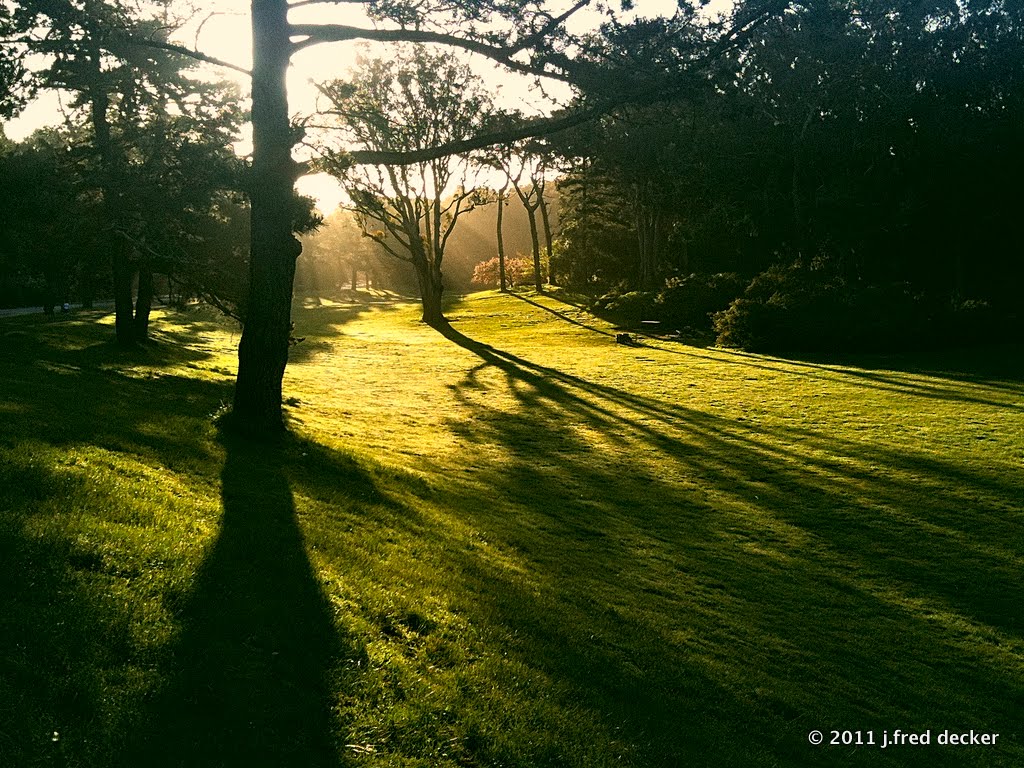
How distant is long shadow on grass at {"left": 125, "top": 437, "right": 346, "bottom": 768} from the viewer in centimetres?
441

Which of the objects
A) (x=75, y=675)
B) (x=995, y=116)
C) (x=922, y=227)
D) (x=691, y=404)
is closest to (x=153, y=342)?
(x=691, y=404)

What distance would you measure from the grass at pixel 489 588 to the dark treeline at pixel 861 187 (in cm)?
1829

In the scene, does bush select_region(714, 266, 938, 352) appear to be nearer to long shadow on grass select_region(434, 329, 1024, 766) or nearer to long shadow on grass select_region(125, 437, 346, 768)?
long shadow on grass select_region(434, 329, 1024, 766)

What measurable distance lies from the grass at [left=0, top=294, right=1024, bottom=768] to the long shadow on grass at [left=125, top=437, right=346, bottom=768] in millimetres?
23

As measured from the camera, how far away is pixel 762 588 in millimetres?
9781

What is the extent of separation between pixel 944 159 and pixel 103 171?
167 feet

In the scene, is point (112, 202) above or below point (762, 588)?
above

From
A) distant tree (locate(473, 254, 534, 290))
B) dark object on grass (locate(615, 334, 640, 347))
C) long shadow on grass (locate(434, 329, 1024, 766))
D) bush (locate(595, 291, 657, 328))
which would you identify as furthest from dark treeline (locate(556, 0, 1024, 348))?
distant tree (locate(473, 254, 534, 290))

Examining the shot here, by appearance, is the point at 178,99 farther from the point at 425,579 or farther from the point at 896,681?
the point at 896,681

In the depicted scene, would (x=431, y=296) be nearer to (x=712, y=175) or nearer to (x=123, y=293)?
(x=712, y=175)

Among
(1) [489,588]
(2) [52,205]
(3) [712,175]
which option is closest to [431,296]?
(3) [712,175]

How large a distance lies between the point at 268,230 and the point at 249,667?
30.8ft

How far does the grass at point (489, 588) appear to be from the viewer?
4.91 metres

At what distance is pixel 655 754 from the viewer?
17.7 feet
